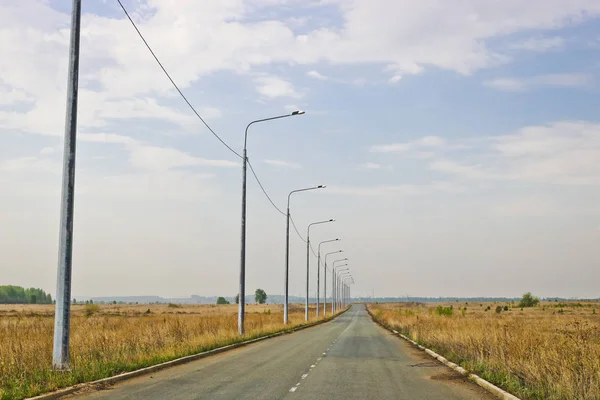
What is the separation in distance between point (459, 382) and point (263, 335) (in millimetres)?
20664

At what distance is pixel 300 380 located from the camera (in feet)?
49.9

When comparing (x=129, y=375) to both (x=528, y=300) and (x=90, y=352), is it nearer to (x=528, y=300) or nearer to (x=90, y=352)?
(x=90, y=352)

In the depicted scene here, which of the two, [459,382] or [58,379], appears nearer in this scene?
[58,379]

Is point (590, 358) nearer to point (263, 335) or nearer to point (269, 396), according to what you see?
point (269, 396)

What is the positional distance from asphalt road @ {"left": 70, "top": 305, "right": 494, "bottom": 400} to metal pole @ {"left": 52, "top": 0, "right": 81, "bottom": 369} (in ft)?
5.12

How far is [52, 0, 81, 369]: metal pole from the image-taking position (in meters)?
13.9

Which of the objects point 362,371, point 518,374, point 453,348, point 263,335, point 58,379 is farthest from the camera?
point 263,335

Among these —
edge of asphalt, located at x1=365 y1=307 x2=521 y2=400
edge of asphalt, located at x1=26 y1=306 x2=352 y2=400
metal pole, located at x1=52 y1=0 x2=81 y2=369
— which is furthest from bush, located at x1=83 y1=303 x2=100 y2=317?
metal pole, located at x1=52 y1=0 x2=81 y2=369

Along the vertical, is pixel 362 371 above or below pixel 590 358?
below

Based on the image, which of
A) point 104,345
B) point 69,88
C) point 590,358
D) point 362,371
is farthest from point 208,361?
point 590,358

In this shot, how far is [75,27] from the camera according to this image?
1536 cm

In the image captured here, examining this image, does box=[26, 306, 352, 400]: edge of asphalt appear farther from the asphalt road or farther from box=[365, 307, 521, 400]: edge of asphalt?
box=[365, 307, 521, 400]: edge of asphalt

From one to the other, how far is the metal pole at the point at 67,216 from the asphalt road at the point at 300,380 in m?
1.56

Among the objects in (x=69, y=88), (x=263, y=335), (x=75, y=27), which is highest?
(x=75, y=27)
